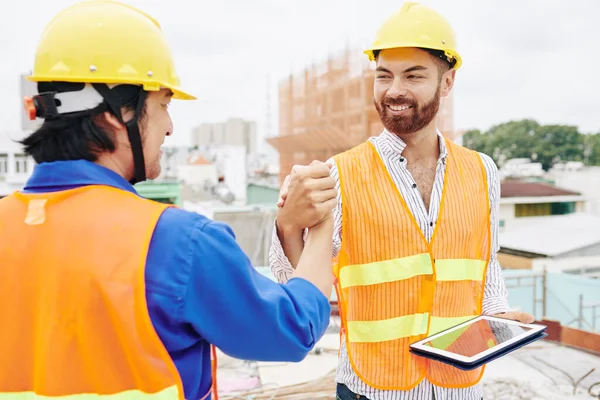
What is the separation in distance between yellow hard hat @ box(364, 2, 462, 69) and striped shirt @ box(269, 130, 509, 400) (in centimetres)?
38

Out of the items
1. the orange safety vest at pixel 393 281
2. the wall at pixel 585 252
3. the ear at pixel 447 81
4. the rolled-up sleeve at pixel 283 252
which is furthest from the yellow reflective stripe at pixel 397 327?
the wall at pixel 585 252

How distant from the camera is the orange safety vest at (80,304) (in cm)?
108

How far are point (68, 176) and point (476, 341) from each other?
1436 millimetres

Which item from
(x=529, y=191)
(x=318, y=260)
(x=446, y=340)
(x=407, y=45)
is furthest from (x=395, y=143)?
(x=529, y=191)

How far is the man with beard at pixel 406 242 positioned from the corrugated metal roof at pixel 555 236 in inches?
664

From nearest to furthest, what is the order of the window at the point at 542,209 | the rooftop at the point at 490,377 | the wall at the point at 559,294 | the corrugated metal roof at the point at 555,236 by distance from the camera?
the rooftop at the point at 490,377 < the wall at the point at 559,294 < the corrugated metal roof at the point at 555,236 < the window at the point at 542,209

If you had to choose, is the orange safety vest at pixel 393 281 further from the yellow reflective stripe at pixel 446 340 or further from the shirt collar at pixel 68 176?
the shirt collar at pixel 68 176

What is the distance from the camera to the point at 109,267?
108 cm

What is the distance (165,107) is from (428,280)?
1.20 meters

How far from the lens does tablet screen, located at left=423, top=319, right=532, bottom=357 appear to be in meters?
1.79

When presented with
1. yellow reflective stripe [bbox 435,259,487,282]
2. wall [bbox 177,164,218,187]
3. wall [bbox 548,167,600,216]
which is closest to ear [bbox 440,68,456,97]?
yellow reflective stripe [bbox 435,259,487,282]

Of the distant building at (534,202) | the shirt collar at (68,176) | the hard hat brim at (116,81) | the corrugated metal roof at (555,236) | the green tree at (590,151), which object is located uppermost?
the green tree at (590,151)

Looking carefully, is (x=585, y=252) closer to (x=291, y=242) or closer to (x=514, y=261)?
(x=514, y=261)

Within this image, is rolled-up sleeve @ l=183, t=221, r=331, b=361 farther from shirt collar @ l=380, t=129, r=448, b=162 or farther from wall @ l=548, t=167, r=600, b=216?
wall @ l=548, t=167, r=600, b=216
